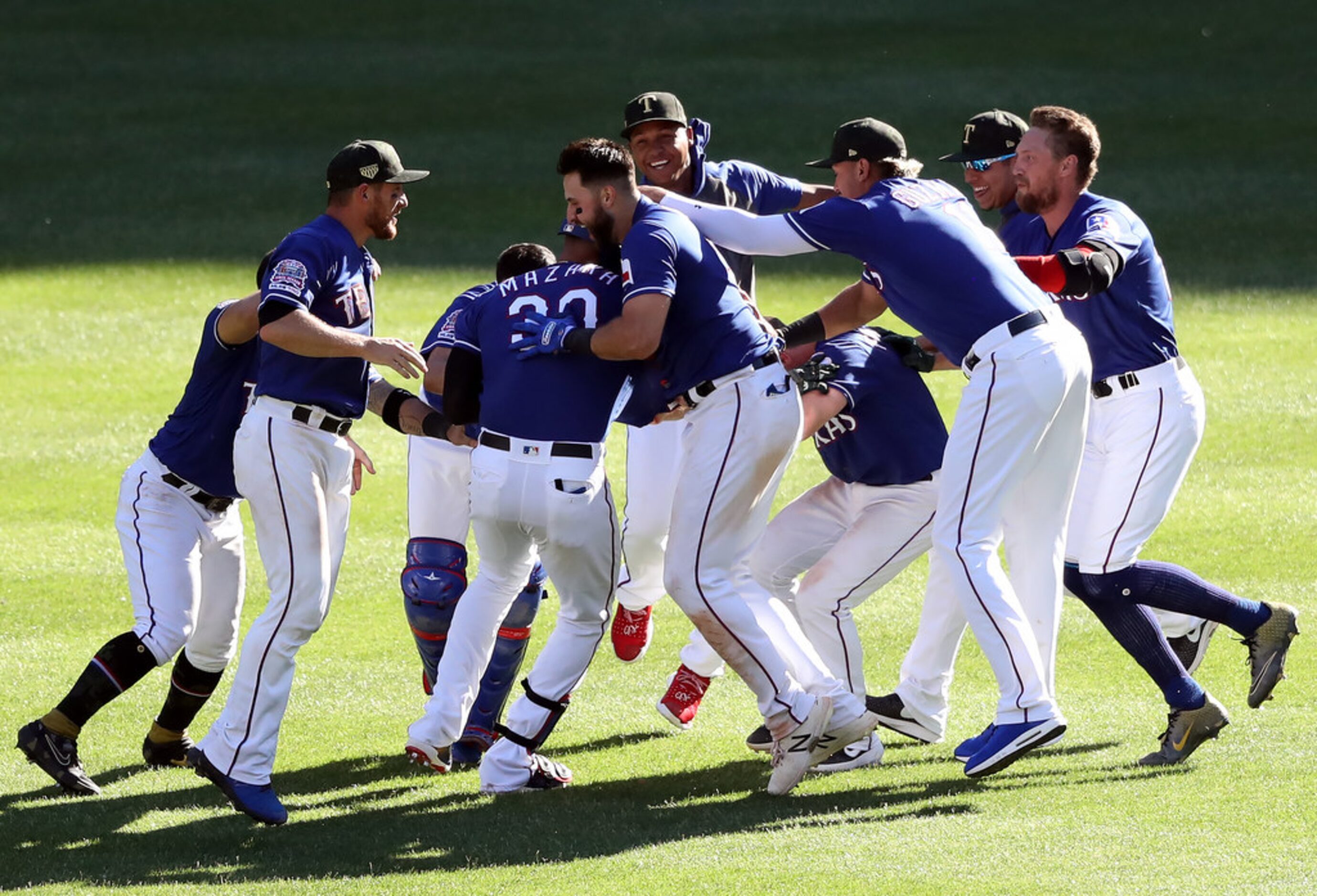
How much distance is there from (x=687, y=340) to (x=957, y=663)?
2.61 meters

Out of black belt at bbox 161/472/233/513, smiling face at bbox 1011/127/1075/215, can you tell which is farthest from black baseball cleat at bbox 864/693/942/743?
black belt at bbox 161/472/233/513

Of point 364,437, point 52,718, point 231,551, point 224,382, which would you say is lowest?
point 364,437

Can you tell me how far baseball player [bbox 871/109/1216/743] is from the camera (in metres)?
6.66

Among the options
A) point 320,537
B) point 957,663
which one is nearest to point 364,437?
point 957,663

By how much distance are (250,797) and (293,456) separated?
3.77 ft

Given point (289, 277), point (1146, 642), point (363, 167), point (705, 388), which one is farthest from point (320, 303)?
point (1146, 642)

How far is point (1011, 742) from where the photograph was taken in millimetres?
5707

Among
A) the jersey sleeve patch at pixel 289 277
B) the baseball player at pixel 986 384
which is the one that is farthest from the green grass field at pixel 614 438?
the jersey sleeve patch at pixel 289 277

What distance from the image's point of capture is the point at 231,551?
6.67m

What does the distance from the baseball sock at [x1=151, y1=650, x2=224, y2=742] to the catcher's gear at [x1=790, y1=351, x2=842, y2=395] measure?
2443 mm

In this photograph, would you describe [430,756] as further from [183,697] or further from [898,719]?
[898,719]

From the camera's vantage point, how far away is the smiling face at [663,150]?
7785 mm

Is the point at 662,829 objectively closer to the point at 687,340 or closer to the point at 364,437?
the point at 687,340

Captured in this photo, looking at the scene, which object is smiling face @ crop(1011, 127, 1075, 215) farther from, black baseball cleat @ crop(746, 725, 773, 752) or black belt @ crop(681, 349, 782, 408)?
black baseball cleat @ crop(746, 725, 773, 752)
